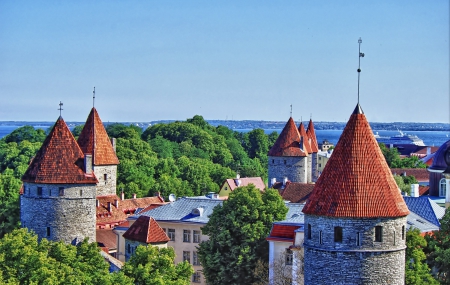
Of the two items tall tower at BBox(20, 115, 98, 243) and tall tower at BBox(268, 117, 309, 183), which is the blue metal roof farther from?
tall tower at BBox(268, 117, 309, 183)

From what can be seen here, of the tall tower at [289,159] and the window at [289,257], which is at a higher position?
the tall tower at [289,159]

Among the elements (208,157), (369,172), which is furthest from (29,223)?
(208,157)

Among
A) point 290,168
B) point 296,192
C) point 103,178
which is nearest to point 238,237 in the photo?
point 103,178

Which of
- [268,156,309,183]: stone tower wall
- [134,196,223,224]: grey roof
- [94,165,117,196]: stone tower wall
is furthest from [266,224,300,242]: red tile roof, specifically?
[268,156,309,183]: stone tower wall

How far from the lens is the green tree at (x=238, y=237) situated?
4003 cm

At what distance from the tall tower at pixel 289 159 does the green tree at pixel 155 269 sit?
37.7 metres

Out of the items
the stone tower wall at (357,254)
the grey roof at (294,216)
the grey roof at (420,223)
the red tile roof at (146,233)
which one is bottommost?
the red tile roof at (146,233)

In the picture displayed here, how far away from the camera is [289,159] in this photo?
232 feet

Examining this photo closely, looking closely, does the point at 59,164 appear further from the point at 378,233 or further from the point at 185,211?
the point at 378,233

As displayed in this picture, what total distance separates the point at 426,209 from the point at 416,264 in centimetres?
1316

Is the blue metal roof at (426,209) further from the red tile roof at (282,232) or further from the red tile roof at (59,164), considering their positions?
the red tile roof at (59,164)

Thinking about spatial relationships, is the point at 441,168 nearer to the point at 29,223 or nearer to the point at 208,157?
the point at 29,223

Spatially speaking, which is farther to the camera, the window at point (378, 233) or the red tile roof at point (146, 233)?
the red tile roof at point (146, 233)

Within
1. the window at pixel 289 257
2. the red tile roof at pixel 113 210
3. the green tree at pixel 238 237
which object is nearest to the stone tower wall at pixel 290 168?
the red tile roof at pixel 113 210
